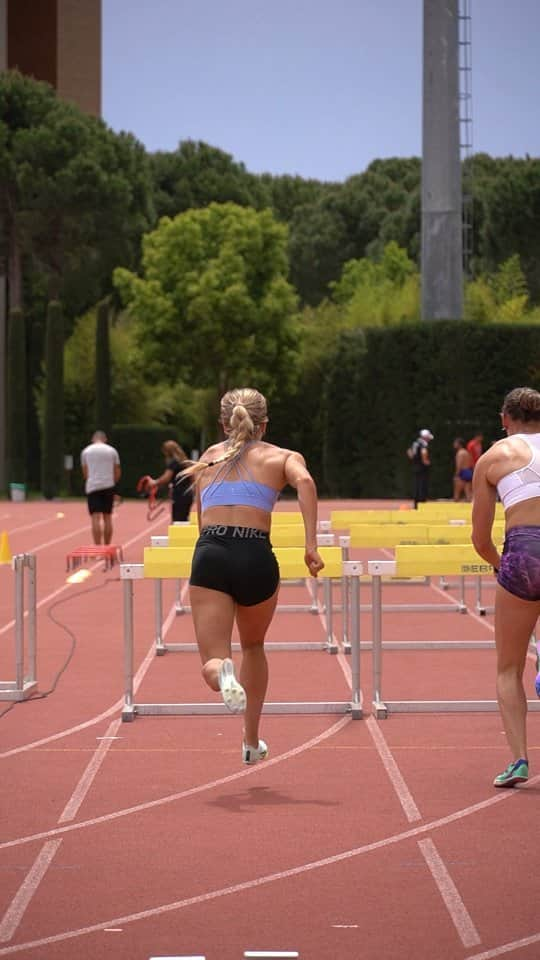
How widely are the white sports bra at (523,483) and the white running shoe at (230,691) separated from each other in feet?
4.97

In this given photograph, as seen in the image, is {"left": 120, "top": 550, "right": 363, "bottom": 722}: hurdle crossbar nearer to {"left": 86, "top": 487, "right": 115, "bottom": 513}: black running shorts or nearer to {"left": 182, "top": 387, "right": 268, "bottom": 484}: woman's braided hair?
{"left": 182, "top": 387, "right": 268, "bottom": 484}: woman's braided hair

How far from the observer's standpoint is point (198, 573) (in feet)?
26.9

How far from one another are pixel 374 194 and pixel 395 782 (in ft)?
263

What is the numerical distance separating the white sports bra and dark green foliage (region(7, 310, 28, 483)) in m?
52.4

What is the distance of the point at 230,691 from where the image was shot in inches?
306

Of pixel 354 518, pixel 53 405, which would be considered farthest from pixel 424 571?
pixel 53 405

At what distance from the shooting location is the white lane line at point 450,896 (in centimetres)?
571

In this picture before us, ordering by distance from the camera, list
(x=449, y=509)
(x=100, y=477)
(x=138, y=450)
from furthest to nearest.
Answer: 1. (x=138, y=450)
2. (x=100, y=477)
3. (x=449, y=509)

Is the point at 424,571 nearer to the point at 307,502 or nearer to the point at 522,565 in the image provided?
the point at 307,502

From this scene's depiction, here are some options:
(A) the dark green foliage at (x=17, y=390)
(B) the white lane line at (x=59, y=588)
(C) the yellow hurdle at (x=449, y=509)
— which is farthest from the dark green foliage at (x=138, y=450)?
(C) the yellow hurdle at (x=449, y=509)

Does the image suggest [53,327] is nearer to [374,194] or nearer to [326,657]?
[374,194]

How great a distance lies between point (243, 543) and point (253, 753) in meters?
1.10

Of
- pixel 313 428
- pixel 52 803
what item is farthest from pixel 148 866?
pixel 313 428

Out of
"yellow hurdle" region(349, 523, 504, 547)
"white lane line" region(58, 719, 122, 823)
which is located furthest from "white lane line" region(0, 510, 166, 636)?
"white lane line" region(58, 719, 122, 823)
